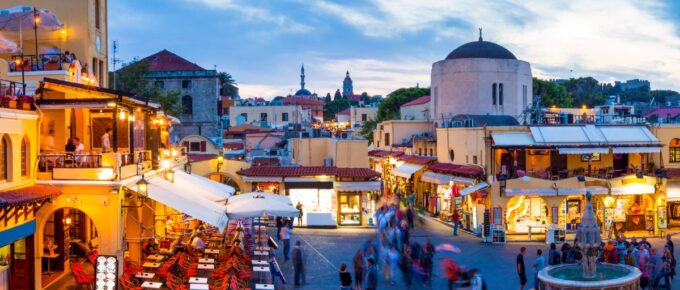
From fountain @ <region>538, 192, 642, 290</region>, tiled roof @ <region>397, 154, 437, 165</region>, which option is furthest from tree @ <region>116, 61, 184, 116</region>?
fountain @ <region>538, 192, 642, 290</region>

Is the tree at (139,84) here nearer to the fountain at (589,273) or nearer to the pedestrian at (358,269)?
the pedestrian at (358,269)

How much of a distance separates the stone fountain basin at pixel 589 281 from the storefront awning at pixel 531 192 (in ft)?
32.6

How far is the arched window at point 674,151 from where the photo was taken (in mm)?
34969

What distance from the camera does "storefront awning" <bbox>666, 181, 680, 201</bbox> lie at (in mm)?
33375

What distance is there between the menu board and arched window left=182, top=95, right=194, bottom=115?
43763 millimetres

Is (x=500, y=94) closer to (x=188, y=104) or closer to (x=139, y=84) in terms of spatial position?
(x=139, y=84)

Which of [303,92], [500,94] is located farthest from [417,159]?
[303,92]

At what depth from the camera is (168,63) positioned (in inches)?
2388

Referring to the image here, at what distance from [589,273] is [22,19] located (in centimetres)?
1897

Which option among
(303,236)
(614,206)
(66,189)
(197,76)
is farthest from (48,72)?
(197,76)

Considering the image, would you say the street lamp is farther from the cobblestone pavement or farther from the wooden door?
the wooden door

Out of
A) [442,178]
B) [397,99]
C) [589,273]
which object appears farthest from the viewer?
[397,99]

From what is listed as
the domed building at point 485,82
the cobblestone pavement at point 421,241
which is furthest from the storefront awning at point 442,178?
the domed building at point 485,82

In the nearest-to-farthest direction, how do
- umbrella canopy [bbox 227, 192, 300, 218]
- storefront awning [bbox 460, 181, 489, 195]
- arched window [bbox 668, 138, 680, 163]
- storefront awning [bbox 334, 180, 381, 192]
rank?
umbrella canopy [bbox 227, 192, 300, 218]
storefront awning [bbox 460, 181, 489, 195]
storefront awning [bbox 334, 180, 381, 192]
arched window [bbox 668, 138, 680, 163]
